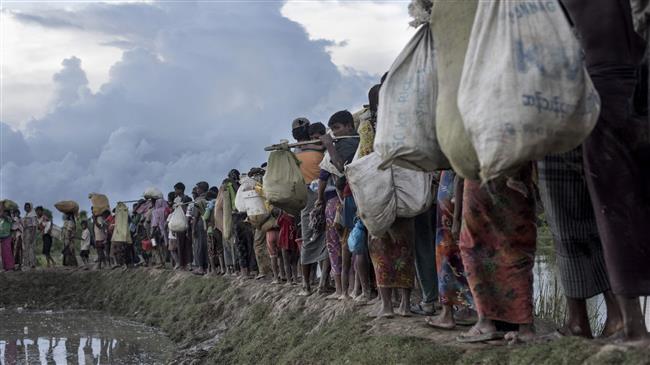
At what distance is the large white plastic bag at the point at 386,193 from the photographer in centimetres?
611

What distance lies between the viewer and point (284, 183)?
8438 millimetres

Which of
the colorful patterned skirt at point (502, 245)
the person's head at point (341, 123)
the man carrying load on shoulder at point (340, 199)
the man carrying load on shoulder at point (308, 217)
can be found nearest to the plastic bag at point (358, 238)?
the man carrying load on shoulder at point (340, 199)

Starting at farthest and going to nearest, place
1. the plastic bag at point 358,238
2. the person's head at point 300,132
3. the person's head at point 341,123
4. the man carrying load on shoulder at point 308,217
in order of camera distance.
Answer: the person's head at point 300,132
the man carrying load on shoulder at point 308,217
the person's head at point 341,123
the plastic bag at point 358,238

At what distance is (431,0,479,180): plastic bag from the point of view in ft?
12.5

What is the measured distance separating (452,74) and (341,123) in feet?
12.1

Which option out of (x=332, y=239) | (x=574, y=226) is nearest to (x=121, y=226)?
(x=332, y=239)

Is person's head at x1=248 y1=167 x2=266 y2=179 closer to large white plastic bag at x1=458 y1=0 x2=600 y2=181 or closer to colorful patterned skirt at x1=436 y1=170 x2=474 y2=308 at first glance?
colorful patterned skirt at x1=436 y1=170 x2=474 y2=308

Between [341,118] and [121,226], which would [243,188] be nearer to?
[341,118]

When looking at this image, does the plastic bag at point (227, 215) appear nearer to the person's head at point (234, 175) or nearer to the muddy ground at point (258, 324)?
the person's head at point (234, 175)

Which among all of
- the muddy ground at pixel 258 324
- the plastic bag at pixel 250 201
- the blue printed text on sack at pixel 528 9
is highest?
the blue printed text on sack at pixel 528 9

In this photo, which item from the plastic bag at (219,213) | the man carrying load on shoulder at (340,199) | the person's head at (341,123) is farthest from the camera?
the plastic bag at (219,213)

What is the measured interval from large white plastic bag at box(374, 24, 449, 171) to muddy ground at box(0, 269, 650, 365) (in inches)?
45.9

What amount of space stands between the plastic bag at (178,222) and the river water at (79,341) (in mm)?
2043

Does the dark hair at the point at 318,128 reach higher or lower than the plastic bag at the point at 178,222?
higher
